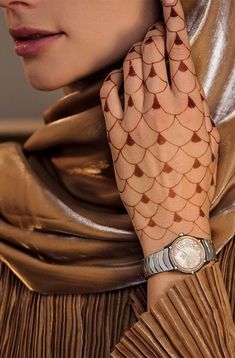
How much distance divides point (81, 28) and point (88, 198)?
0.20 metres

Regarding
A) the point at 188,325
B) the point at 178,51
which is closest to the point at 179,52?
the point at 178,51

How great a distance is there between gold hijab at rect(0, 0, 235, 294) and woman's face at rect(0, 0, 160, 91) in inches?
1.5

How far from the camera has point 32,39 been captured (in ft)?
3.33

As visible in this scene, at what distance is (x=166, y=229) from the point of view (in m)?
0.92

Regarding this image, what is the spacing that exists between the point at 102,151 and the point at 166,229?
0.16 m

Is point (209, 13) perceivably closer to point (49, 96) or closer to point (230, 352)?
point (230, 352)

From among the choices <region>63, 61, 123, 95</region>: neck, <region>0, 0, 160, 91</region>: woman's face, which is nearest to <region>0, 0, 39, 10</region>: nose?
<region>0, 0, 160, 91</region>: woman's face

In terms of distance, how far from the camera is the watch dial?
903 millimetres

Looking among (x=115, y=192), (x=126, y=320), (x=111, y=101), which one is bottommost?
(x=126, y=320)

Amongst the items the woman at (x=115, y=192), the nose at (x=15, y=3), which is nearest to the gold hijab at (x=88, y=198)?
the woman at (x=115, y=192)

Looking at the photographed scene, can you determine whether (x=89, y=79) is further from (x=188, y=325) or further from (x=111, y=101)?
(x=188, y=325)

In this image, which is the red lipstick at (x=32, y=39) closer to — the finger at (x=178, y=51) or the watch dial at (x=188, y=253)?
the finger at (x=178, y=51)

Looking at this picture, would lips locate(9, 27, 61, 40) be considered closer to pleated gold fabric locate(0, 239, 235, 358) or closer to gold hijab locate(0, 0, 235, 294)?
gold hijab locate(0, 0, 235, 294)

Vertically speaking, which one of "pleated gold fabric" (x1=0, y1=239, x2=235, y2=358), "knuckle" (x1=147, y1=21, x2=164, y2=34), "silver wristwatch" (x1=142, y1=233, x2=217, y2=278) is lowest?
"pleated gold fabric" (x1=0, y1=239, x2=235, y2=358)
